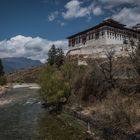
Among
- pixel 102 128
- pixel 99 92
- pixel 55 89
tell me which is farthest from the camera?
Answer: pixel 55 89

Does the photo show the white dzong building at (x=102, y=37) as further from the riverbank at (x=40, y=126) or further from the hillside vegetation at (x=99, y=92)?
the riverbank at (x=40, y=126)

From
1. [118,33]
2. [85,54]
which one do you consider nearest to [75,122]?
[85,54]

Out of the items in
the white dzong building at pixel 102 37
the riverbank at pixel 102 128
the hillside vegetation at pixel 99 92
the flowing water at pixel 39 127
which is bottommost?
the flowing water at pixel 39 127

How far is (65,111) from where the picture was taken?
4509 centimetres

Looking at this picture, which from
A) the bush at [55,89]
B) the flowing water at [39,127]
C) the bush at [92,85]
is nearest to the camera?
the flowing water at [39,127]

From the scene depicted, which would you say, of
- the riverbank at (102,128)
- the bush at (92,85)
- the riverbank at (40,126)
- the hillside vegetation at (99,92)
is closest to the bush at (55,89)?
the hillside vegetation at (99,92)

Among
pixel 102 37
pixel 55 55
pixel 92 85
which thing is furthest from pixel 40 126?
pixel 55 55

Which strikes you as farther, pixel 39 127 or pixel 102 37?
pixel 102 37

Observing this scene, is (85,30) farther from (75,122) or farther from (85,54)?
(75,122)

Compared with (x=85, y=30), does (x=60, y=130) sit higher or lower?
lower

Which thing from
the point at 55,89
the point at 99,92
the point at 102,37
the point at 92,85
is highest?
the point at 102,37

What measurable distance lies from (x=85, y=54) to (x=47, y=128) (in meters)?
76.5

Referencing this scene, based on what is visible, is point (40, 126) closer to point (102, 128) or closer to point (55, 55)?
point (102, 128)

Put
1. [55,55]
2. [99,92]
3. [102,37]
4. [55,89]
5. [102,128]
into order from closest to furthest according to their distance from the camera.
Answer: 1. [102,128]
2. [99,92]
3. [55,89]
4. [102,37]
5. [55,55]
